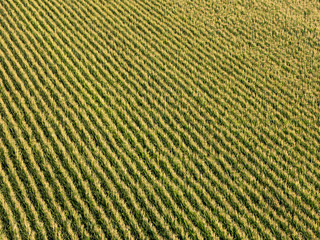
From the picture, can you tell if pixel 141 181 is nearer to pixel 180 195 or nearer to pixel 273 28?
pixel 180 195

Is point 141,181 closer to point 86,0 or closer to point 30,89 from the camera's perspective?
point 30,89

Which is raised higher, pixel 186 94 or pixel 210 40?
pixel 210 40

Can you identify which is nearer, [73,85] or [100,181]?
[100,181]

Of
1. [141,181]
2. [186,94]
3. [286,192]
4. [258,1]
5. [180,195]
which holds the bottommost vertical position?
[286,192]

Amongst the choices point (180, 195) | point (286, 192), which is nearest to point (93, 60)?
point (180, 195)

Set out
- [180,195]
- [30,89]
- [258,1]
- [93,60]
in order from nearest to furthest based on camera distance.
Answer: [180,195] → [30,89] → [93,60] → [258,1]

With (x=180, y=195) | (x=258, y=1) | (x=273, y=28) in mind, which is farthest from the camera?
(x=258, y=1)
